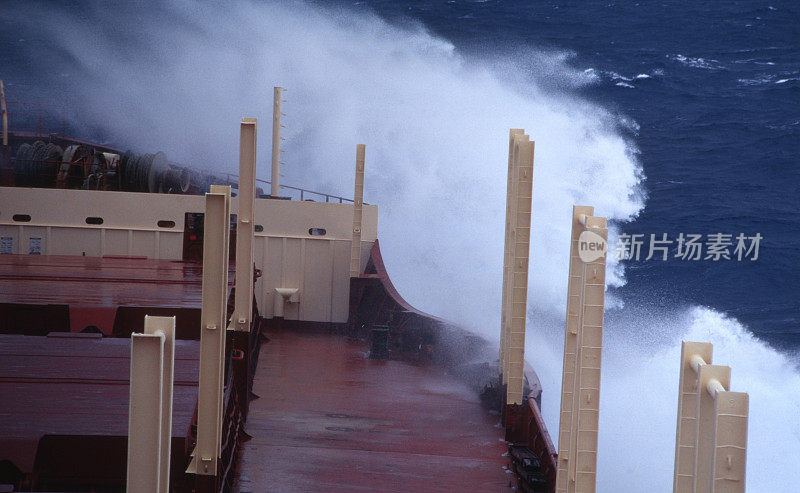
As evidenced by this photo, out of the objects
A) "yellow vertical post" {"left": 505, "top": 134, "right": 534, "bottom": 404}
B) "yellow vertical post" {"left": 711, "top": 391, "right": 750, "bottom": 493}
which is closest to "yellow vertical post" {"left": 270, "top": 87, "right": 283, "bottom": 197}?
"yellow vertical post" {"left": 505, "top": 134, "right": 534, "bottom": 404}

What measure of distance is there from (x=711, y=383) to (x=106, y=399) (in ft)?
8.40

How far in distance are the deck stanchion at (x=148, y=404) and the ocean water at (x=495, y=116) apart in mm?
17585

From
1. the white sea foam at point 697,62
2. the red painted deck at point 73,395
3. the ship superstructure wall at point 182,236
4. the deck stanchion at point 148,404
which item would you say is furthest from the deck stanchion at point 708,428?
the white sea foam at point 697,62

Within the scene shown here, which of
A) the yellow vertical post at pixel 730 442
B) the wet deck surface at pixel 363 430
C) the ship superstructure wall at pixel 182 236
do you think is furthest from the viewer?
the ship superstructure wall at pixel 182 236

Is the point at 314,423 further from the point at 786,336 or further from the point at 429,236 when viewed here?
the point at 429,236

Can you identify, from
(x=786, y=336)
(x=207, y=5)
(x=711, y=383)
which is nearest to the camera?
(x=711, y=383)

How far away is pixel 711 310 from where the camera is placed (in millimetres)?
21312

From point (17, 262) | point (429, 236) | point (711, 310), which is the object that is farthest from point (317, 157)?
point (17, 262)

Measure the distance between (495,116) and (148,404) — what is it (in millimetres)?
27627

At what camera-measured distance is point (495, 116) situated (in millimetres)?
29484

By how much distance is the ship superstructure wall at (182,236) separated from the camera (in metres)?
10.4

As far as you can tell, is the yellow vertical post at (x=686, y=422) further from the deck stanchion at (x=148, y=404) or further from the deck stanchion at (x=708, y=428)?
the deck stanchion at (x=148, y=404)

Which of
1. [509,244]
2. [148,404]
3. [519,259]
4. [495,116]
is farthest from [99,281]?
[495,116]

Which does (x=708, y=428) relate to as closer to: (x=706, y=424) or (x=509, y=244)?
(x=706, y=424)
